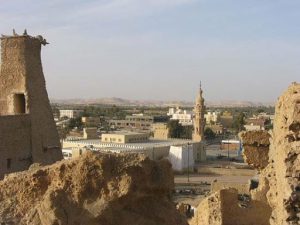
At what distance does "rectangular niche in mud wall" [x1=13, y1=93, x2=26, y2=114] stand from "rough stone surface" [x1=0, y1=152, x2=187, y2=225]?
677 cm

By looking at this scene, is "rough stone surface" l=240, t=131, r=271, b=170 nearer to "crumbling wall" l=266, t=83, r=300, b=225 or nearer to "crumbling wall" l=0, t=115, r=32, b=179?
"crumbling wall" l=0, t=115, r=32, b=179

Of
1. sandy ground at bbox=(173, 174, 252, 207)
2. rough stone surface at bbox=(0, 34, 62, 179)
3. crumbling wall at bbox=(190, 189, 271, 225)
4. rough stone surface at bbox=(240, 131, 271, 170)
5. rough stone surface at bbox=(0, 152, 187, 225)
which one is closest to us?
rough stone surface at bbox=(0, 152, 187, 225)

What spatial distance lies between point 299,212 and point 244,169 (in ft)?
132

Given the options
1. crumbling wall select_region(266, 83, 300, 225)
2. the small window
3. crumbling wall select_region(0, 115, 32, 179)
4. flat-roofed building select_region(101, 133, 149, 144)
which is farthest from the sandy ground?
crumbling wall select_region(266, 83, 300, 225)

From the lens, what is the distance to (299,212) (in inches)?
185

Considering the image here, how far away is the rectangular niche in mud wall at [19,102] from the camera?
1310cm

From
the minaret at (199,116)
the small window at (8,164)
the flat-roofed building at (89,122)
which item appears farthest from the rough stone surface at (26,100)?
the flat-roofed building at (89,122)

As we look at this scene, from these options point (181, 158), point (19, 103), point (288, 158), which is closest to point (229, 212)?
point (19, 103)

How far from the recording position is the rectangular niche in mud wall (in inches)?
516

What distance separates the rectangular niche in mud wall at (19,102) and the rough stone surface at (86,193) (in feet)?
22.2

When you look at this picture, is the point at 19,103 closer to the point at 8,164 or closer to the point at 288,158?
the point at 8,164

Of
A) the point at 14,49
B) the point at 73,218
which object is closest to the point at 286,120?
the point at 73,218

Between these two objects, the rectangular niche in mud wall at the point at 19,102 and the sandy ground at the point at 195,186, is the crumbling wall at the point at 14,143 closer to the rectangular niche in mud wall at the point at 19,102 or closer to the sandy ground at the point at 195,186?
the rectangular niche in mud wall at the point at 19,102

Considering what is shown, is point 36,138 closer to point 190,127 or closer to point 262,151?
point 262,151
